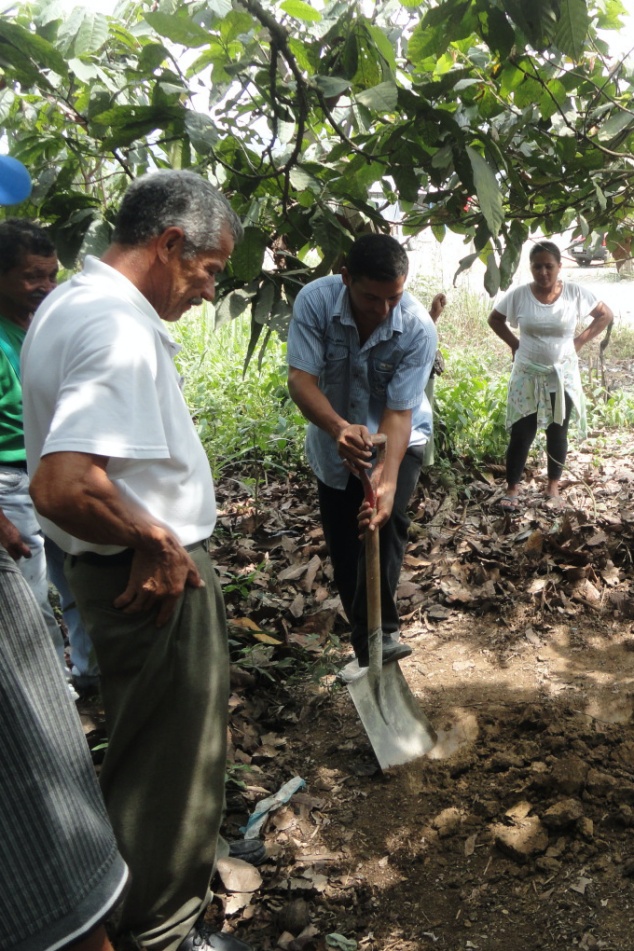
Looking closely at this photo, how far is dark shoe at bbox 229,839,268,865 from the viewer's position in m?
2.55

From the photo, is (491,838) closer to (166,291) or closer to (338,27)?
(166,291)

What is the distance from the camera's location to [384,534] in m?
3.34

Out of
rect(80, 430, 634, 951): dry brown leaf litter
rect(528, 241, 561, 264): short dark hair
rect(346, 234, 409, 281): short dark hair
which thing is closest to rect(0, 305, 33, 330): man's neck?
rect(346, 234, 409, 281): short dark hair

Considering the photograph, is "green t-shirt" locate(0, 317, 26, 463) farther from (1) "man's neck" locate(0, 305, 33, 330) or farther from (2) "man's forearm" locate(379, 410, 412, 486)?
(2) "man's forearm" locate(379, 410, 412, 486)

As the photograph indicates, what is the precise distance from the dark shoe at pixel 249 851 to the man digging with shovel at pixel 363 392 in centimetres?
91

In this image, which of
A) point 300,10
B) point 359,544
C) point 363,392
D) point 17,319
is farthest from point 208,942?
point 300,10

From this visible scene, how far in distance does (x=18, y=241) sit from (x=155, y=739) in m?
1.91

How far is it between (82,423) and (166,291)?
1.57 ft

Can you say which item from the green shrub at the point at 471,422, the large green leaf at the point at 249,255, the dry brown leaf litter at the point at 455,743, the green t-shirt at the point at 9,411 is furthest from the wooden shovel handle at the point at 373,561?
the green shrub at the point at 471,422

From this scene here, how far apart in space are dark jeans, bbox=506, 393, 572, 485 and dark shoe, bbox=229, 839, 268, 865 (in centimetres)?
356

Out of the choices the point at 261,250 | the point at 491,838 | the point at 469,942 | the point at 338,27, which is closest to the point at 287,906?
the point at 469,942

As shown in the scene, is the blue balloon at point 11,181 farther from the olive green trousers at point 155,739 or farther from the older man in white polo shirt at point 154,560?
the olive green trousers at point 155,739

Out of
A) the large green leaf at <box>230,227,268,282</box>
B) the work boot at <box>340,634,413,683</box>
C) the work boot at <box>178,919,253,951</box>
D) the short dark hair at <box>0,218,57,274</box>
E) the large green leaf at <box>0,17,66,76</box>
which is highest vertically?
the large green leaf at <box>0,17,66,76</box>

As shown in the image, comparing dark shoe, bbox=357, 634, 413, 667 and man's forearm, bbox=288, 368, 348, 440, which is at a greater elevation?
man's forearm, bbox=288, 368, 348, 440
